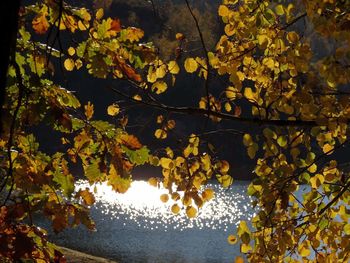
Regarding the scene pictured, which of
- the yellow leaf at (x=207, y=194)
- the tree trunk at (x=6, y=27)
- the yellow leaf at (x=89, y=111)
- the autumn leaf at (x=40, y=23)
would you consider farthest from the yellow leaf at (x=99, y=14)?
the tree trunk at (x=6, y=27)

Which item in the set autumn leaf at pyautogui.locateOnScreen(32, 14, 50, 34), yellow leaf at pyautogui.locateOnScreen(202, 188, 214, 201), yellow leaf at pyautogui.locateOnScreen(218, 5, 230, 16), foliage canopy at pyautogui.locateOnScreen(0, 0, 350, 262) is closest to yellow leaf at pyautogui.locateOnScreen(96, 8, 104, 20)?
foliage canopy at pyautogui.locateOnScreen(0, 0, 350, 262)

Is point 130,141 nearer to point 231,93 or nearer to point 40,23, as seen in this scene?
point 40,23

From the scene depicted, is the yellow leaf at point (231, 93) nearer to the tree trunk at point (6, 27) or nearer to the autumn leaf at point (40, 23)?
the autumn leaf at point (40, 23)

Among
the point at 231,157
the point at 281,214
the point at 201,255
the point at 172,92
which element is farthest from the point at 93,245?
the point at 172,92

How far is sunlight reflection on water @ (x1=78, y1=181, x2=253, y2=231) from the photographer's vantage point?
44562 millimetres

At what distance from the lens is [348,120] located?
3795mm

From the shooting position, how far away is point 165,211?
2009 inches

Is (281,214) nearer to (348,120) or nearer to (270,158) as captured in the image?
(270,158)

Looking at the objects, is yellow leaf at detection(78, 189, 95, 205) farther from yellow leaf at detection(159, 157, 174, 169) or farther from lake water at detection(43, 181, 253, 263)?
lake water at detection(43, 181, 253, 263)

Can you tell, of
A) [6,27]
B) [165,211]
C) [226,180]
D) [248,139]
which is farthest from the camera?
[165,211]

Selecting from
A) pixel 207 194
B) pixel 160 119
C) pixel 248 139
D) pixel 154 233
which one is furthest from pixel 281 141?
pixel 154 233

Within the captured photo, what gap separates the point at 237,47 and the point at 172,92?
337 feet

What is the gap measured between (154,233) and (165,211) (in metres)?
10.5

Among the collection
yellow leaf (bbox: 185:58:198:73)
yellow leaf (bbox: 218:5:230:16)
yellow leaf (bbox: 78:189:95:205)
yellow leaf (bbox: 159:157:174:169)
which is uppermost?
yellow leaf (bbox: 218:5:230:16)
